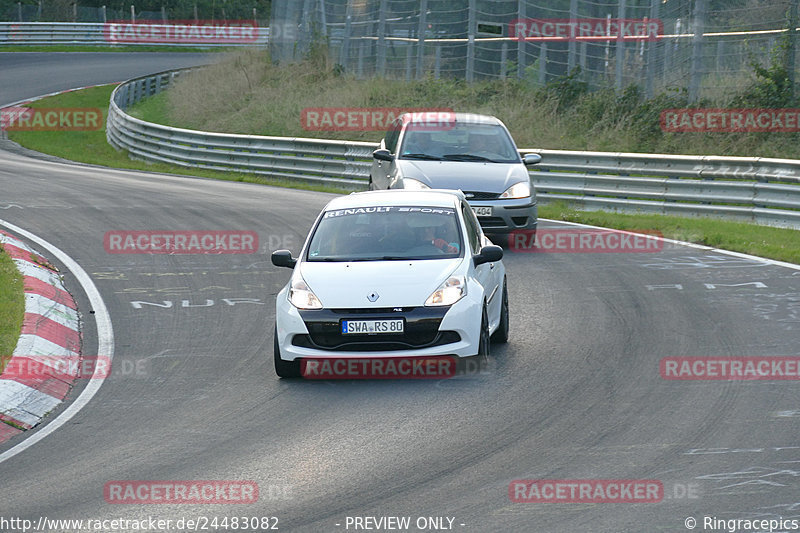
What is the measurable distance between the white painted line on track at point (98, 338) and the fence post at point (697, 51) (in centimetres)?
1394

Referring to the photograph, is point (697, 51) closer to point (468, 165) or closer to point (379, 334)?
point (468, 165)

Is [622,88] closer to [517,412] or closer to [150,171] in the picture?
[150,171]

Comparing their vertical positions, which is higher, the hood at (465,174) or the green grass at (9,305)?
the hood at (465,174)

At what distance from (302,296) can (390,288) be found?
0.74m

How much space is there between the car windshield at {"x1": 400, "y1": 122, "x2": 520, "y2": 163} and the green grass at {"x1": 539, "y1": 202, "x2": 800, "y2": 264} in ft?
9.00

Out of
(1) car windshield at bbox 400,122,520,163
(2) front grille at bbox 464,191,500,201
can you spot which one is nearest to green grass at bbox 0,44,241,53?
(1) car windshield at bbox 400,122,520,163

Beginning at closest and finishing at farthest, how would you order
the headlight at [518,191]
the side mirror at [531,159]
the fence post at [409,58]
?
the headlight at [518,191] < the side mirror at [531,159] < the fence post at [409,58]

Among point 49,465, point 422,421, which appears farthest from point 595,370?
point 49,465

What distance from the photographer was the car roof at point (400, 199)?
428 inches

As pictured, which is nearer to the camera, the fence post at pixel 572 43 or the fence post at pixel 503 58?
the fence post at pixel 572 43

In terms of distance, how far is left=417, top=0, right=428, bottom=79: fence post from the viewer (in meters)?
31.5

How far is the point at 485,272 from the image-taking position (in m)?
10.4

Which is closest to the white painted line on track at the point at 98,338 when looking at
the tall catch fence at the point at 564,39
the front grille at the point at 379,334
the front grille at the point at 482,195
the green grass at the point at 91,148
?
the front grille at the point at 379,334

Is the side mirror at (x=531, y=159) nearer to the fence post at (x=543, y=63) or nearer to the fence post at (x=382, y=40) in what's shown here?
the fence post at (x=543, y=63)
